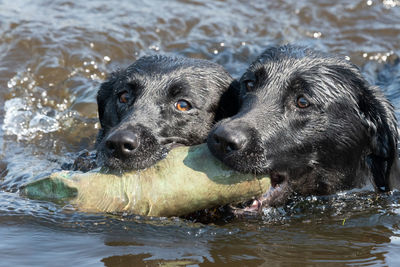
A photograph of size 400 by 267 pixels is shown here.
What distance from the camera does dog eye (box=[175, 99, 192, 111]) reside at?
17.9 ft

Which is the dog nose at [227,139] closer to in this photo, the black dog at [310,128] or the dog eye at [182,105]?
the black dog at [310,128]

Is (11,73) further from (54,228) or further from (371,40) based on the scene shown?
(371,40)

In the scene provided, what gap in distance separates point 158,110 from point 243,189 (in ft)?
3.48

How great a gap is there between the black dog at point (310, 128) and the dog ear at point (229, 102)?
0.26m

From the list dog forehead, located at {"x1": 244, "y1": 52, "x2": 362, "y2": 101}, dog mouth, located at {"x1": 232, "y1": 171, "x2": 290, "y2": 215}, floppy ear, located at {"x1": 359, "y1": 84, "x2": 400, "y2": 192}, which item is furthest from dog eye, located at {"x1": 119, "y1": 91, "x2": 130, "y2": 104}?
floppy ear, located at {"x1": 359, "y1": 84, "x2": 400, "y2": 192}

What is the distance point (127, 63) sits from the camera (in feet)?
30.3

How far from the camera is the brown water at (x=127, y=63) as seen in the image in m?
4.45

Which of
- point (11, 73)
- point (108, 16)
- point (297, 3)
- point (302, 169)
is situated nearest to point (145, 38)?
point (108, 16)

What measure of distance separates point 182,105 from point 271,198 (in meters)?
1.14

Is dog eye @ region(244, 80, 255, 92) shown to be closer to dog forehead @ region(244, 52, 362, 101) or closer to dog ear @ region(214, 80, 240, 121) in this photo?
dog forehead @ region(244, 52, 362, 101)

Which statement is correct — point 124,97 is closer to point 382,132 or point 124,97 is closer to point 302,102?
point 302,102

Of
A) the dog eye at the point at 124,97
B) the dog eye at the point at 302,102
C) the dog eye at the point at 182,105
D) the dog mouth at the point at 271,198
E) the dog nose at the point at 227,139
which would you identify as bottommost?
the dog mouth at the point at 271,198

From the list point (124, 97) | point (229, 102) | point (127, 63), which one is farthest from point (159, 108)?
point (127, 63)

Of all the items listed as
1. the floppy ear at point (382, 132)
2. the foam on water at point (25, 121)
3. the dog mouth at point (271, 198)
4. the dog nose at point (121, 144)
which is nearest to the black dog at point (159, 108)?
the dog nose at point (121, 144)
